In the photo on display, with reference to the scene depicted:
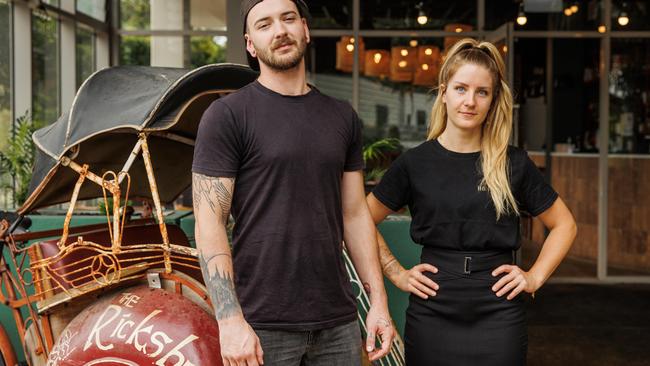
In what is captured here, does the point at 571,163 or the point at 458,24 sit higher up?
the point at 458,24

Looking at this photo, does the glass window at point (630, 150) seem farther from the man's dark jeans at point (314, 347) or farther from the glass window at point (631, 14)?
the man's dark jeans at point (314, 347)

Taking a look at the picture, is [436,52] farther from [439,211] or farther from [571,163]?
[439,211]

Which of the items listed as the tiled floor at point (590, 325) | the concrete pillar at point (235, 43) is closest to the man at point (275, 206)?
the tiled floor at point (590, 325)

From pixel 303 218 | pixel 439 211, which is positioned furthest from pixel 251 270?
pixel 439 211

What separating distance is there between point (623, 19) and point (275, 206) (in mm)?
8340

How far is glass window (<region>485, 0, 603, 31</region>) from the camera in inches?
372

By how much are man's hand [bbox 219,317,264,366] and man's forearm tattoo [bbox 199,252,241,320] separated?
33mm

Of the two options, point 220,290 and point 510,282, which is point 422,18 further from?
point 220,290

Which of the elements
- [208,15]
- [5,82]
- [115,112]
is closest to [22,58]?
[5,82]

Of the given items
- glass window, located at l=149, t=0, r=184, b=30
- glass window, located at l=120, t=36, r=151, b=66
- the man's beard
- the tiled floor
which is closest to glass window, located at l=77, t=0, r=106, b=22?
glass window, located at l=120, t=36, r=151, b=66

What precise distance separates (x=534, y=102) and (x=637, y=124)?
1.31m

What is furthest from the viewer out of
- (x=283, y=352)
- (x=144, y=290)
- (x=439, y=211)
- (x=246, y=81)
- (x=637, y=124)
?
(x=637, y=124)

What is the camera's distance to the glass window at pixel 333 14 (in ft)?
32.2

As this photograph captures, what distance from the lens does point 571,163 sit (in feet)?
32.2
